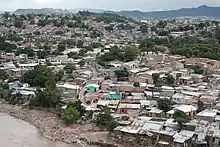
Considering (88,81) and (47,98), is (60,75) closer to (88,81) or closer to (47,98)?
(88,81)

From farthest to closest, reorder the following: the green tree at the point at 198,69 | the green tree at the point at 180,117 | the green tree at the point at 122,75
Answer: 1. the green tree at the point at 198,69
2. the green tree at the point at 122,75
3. the green tree at the point at 180,117

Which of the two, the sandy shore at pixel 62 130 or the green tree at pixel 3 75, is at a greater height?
the green tree at pixel 3 75

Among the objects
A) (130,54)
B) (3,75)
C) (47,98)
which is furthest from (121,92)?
(130,54)

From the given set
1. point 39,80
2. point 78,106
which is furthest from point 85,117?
point 39,80

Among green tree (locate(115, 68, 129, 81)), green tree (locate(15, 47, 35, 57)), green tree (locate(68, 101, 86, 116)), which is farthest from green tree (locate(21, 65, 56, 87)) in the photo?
green tree (locate(15, 47, 35, 57))

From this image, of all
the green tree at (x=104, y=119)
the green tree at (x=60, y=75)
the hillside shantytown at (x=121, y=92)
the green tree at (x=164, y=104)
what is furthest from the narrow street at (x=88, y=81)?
the green tree at (x=164, y=104)

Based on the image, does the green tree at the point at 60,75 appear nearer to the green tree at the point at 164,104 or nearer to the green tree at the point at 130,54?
the green tree at the point at 130,54

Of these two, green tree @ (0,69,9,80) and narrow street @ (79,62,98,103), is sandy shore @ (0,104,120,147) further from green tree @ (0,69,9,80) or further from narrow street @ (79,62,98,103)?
green tree @ (0,69,9,80)
